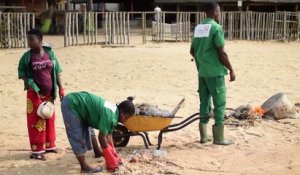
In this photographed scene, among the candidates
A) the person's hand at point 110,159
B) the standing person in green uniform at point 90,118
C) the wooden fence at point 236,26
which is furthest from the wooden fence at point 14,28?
the person's hand at point 110,159

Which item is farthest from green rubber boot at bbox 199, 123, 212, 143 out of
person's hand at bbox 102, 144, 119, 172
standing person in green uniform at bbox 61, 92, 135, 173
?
person's hand at bbox 102, 144, 119, 172

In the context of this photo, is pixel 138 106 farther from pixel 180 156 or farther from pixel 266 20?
pixel 266 20

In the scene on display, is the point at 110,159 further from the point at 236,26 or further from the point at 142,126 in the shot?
the point at 236,26

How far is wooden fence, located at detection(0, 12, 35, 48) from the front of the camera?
61.0 feet

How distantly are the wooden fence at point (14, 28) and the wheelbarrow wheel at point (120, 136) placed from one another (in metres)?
13.4

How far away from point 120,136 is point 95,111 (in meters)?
1.07

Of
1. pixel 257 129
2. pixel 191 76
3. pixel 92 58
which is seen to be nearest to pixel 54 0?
pixel 92 58

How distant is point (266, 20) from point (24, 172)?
20.4 meters

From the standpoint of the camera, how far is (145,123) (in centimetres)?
572

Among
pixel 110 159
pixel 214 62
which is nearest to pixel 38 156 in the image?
pixel 110 159

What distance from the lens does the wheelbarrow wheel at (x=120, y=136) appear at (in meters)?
6.01

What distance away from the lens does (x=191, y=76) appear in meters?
12.5

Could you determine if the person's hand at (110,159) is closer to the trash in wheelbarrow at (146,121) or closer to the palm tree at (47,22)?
the trash in wheelbarrow at (146,121)

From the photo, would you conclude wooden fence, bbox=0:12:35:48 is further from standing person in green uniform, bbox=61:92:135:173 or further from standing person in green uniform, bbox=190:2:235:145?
standing person in green uniform, bbox=61:92:135:173
